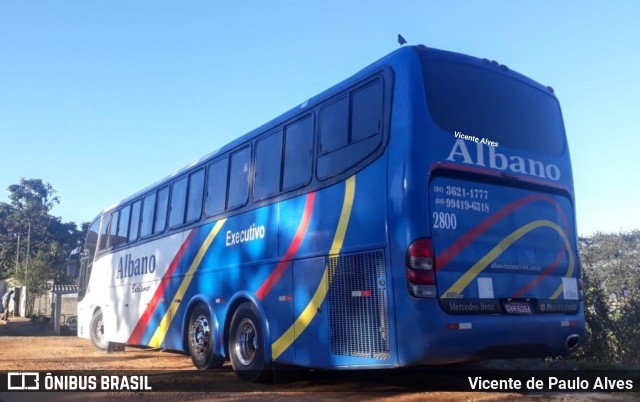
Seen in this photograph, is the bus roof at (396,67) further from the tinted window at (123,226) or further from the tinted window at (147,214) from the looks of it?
the tinted window at (123,226)

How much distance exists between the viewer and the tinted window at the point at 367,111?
6359mm

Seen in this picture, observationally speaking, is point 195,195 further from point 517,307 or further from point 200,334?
point 517,307

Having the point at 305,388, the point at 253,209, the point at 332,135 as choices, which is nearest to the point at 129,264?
the point at 253,209

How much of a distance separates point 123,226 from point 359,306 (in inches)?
347

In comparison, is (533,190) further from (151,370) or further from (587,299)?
(151,370)

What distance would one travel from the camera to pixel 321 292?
671 centimetres

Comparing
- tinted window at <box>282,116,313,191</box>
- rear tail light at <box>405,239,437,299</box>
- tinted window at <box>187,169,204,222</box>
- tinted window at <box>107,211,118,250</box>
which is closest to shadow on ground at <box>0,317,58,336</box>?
tinted window at <box>107,211,118,250</box>

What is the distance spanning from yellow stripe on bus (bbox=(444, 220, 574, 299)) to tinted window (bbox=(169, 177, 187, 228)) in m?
6.18

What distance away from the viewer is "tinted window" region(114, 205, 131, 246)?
43.1 feet

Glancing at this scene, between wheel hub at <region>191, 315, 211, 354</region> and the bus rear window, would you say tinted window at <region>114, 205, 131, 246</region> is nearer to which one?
wheel hub at <region>191, 315, 211, 354</region>

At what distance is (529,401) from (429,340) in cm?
172

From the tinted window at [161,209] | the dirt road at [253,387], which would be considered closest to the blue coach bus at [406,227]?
the dirt road at [253,387]

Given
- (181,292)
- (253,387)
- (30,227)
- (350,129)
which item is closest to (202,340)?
(181,292)

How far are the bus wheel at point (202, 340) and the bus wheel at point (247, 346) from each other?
2.21 ft
